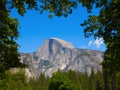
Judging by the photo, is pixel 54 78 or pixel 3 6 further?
pixel 54 78

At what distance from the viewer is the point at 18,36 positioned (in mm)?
34562

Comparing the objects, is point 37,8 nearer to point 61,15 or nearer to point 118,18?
point 61,15

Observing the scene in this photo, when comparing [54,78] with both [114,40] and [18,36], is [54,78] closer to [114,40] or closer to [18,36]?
[18,36]

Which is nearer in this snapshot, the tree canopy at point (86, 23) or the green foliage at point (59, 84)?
the tree canopy at point (86, 23)

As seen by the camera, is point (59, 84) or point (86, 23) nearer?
point (86, 23)

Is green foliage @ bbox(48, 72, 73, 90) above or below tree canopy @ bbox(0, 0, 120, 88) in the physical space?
below

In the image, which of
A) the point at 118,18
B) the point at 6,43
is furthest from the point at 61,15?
the point at 6,43

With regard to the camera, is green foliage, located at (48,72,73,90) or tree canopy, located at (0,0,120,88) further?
green foliage, located at (48,72,73,90)

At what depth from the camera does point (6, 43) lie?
3353cm

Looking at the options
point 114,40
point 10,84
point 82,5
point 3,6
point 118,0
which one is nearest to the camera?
point 3,6

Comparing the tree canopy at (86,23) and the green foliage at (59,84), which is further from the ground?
the tree canopy at (86,23)

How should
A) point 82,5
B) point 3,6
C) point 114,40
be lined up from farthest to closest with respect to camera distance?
1. point 114,40
2. point 82,5
3. point 3,6

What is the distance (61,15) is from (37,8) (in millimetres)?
1271

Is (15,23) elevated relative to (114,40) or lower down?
elevated
